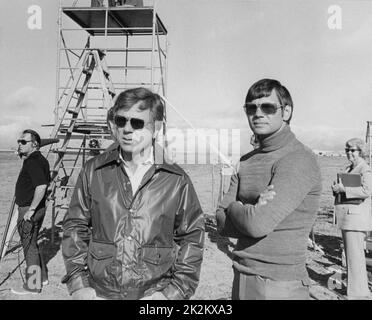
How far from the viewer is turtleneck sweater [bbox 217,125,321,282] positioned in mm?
2279

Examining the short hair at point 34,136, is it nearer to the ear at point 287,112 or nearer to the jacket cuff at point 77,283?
the jacket cuff at point 77,283

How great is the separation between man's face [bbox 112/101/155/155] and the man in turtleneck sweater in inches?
28.3

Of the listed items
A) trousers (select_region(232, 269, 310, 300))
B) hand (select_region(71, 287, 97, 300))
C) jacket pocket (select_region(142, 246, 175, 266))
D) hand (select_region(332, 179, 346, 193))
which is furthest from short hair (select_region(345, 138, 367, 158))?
hand (select_region(71, 287, 97, 300))

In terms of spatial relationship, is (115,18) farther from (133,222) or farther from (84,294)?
(84,294)

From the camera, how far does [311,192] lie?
7.86ft

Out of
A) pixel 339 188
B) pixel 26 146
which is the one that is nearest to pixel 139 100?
pixel 26 146

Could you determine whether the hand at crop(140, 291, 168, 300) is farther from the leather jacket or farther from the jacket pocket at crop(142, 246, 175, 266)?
the jacket pocket at crop(142, 246, 175, 266)

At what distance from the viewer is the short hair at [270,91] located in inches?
102

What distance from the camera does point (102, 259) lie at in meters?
2.26

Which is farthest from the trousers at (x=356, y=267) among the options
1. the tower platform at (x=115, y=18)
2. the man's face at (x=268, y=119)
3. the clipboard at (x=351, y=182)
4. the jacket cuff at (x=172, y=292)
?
the tower platform at (x=115, y=18)

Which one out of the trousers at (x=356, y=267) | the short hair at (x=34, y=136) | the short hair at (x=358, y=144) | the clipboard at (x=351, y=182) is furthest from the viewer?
the short hair at (x=34, y=136)
